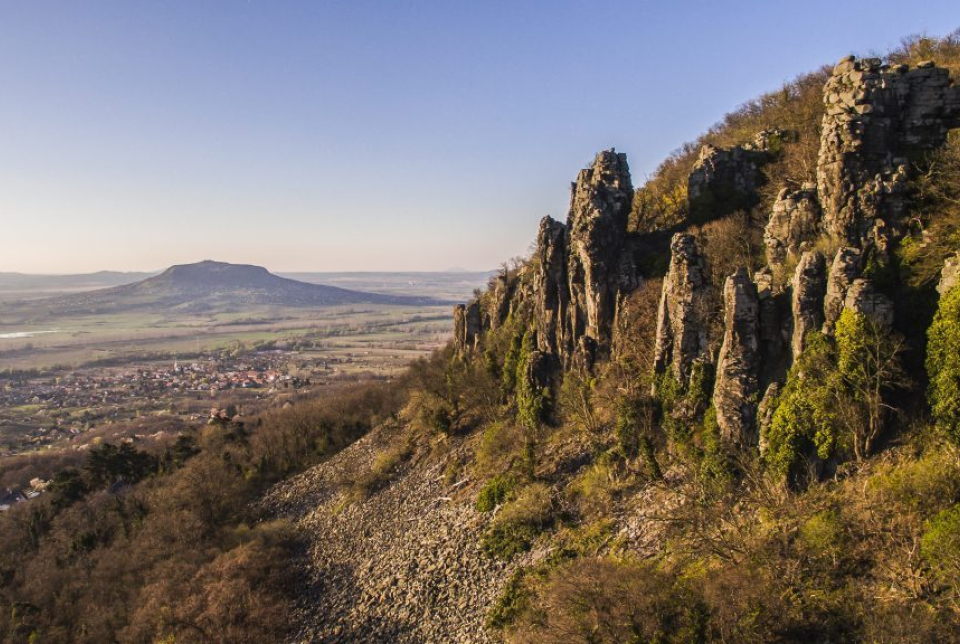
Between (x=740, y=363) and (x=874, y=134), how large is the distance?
491 inches

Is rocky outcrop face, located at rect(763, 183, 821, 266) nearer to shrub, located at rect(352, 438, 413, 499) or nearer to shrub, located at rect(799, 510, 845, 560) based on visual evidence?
shrub, located at rect(799, 510, 845, 560)

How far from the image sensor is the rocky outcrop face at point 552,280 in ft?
139

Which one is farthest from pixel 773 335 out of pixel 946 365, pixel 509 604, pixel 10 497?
pixel 10 497

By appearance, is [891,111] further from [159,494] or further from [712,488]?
[159,494]

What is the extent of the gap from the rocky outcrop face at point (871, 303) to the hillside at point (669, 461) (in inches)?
3.9

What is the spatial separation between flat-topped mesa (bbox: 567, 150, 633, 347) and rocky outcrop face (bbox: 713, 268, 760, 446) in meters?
12.2

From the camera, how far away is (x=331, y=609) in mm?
33094

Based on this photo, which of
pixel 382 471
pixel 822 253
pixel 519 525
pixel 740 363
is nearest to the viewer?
pixel 822 253

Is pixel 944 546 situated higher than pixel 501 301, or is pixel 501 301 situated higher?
pixel 501 301

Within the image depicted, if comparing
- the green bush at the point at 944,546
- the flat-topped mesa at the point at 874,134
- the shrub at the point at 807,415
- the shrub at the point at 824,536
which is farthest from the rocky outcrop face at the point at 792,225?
the green bush at the point at 944,546

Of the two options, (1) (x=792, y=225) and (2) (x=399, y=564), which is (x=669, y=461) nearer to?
(1) (x=792, y=225)

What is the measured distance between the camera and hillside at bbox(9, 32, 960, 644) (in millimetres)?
19984

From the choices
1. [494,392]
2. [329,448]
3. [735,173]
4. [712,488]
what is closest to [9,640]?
[329,448]

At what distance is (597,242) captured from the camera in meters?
37.8
